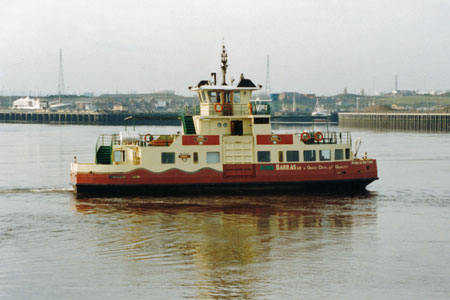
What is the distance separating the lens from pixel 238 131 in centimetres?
3338

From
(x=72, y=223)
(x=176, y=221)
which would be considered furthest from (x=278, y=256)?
(x=72, y=223)

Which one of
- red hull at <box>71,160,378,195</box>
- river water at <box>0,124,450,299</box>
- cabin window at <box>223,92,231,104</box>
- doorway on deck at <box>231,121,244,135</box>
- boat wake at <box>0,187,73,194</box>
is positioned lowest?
river water at <box>0,124,450,299</box>

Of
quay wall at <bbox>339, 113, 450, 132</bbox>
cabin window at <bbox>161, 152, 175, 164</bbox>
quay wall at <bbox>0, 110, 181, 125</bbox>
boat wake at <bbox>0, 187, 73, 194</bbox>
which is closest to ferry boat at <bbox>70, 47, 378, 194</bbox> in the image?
cabin window at <bbox>161, 152, 175, 164</bbox>

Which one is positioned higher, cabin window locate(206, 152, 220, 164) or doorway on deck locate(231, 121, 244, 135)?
doorway on deck locate(231, 121, 244, 135)

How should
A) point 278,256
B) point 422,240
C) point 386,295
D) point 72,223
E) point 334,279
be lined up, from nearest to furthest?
point 386,295 < point 334,279 < point 278,256 < point 422,240 < point 72,223

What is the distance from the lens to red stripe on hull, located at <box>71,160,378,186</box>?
104 ft

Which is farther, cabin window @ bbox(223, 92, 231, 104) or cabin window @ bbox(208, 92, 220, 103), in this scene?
cabin window @ bbox(223, 92, 231, 104)

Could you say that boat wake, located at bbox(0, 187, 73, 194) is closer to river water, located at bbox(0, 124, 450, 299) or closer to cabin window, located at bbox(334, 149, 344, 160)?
river water, located at bbox(0, 124, 450, 299)

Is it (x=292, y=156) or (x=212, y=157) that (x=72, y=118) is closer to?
(x=212, y=157)

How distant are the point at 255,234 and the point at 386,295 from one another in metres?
7.82

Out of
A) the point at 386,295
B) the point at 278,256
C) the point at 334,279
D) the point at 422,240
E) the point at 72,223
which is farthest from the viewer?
the point at 72,223

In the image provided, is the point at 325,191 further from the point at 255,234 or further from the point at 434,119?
the point at 434,119

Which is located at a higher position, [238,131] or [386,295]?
[238,131]

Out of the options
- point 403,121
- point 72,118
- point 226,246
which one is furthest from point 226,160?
point 72,118
